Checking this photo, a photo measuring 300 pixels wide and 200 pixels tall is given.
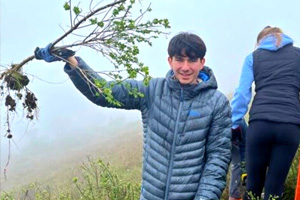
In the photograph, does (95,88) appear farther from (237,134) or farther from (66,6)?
(237,134)

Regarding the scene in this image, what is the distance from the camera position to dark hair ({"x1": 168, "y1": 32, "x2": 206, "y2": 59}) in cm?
330

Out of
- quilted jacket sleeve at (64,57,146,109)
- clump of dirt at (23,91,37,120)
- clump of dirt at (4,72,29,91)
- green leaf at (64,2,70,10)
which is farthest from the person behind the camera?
clump of dirt at (23,91,37,120)

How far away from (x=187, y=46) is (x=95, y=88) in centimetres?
66

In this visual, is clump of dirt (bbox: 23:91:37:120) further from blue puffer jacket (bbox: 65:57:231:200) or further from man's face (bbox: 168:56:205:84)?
man's face (bbox: 168:56:205:84)

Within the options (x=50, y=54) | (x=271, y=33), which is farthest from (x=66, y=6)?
(x=271, y=33)

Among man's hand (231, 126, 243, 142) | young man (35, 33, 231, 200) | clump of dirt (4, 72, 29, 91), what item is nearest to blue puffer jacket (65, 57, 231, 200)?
young man (35, 33, 231, 200)

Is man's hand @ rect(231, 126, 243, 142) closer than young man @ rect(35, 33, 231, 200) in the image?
No

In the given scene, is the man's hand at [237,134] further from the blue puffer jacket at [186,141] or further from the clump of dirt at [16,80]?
the clump of dirt at [16,80]

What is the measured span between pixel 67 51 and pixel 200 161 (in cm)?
111

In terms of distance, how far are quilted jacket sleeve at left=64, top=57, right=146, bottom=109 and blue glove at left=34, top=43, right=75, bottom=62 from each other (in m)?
0.11

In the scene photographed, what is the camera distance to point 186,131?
330cm

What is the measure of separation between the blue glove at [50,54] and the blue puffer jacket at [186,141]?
12 centimetres

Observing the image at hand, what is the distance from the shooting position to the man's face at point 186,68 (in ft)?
10.9

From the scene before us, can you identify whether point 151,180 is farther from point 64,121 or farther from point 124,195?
point 64,121
